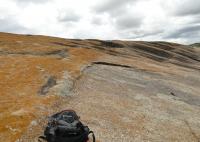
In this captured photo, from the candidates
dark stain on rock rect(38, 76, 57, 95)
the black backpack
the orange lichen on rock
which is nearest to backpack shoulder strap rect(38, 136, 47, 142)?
the black backpack

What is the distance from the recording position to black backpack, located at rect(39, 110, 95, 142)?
21.9m

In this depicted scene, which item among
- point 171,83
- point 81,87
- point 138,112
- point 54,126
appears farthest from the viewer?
point 171,83

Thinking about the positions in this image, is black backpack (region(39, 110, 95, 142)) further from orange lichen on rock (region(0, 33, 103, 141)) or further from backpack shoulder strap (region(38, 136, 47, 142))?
orange lichen on rock (region(0, 33, 103, 141))

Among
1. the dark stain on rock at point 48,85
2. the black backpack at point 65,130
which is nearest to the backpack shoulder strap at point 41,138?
the black backpack at point 65,130

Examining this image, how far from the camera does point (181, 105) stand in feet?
142

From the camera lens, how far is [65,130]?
21922 mm

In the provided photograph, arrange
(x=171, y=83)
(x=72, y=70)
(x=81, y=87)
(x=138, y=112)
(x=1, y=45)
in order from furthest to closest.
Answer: (x=1, y=45) → (x=171, y=83) → (x=72, y=70) → (x=81, y=87) → (x=138, y=112)

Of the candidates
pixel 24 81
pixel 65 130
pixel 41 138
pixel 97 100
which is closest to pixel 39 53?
pixel 24 81

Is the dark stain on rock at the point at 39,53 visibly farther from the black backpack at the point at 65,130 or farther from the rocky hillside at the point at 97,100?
the black backpack at the point at 65,130

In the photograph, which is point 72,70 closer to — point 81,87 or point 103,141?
point 81,87

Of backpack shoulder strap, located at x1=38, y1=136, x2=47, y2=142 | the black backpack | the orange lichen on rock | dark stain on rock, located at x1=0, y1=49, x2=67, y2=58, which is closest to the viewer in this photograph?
the black backpack

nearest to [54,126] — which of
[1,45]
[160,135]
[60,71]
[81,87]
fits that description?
[160,135]

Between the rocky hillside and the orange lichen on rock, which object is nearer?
the orange lichen on rock

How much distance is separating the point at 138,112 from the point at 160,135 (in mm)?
5929
